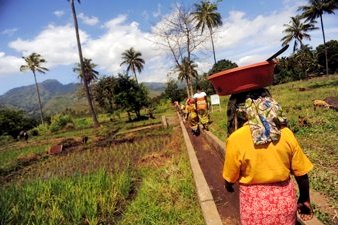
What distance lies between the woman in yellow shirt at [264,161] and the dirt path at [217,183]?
263cm

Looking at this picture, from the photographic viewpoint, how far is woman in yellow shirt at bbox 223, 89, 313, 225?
7.99 ft

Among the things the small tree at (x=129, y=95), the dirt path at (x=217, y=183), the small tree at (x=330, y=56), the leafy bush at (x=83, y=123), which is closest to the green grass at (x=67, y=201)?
the dirt path at (x=217, y=183)

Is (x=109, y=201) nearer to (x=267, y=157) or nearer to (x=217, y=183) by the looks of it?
(x=217, y=183)

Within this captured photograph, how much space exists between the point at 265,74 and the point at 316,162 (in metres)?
4.91

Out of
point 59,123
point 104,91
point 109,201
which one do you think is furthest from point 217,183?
point 104,91

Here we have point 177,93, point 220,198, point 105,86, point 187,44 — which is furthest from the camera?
point 177,93

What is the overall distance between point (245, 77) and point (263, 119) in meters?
0.32

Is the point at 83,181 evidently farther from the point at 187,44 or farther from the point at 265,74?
the point at 187,44

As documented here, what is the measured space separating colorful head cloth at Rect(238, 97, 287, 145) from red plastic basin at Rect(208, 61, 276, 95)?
0.11 meters

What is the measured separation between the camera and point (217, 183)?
7.25m

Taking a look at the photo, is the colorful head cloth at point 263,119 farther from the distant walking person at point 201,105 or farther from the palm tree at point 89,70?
the palm tree at point 89,70

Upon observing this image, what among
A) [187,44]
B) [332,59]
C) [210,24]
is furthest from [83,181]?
[332,59]

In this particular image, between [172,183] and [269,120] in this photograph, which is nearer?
[269,120]

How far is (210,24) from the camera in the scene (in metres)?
52.1
